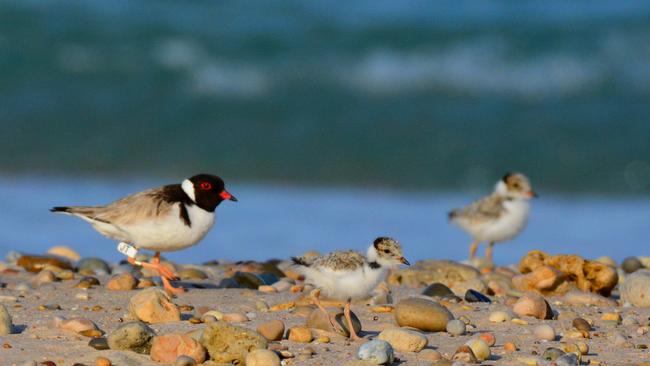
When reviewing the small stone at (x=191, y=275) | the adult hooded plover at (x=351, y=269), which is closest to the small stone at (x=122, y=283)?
the small stone at (x=191, y=275)

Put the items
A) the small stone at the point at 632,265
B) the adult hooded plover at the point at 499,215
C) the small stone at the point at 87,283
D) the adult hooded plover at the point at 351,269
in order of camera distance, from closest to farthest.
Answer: the adult hooded plover at the point at 351,269
the small stone at the point at 87,283
the small stone at the point at 632,265
the adult hooded plover at the point at 499,215

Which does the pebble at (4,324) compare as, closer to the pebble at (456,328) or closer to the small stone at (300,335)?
the small stone at (300,335)

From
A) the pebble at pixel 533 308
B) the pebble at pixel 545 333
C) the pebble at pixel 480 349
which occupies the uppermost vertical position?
the pebble at pixel 533 308

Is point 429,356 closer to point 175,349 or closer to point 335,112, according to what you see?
point 175,349

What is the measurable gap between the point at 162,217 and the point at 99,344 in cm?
207

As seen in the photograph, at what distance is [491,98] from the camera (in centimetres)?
1836

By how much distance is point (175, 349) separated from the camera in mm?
4406

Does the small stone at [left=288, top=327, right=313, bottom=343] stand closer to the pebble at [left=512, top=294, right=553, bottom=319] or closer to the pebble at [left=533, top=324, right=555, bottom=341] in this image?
the pebble at [left=533, top=324, right=555, bottom=341]

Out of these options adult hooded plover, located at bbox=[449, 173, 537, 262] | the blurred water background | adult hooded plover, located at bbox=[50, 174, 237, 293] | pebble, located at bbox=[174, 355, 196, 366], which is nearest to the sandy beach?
pebble, located at bbox=[174, 355, 196, 366]

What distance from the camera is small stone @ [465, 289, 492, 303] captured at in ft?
21.1

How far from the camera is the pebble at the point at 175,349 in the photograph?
4.39 metres

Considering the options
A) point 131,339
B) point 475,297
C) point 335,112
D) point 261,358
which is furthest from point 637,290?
point 335,112

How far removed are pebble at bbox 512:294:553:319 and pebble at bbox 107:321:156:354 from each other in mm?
2209

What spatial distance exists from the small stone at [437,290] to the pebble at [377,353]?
2.05m
